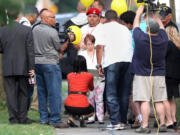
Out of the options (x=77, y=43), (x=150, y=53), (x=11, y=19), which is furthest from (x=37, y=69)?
(x=11, y=19)

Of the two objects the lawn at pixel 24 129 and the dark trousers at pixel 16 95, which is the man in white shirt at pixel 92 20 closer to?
the dark trousers at pixel 16 95

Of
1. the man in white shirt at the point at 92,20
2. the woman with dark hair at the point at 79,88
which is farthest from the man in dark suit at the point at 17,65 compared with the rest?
the man in white shirt at the point at 92,20

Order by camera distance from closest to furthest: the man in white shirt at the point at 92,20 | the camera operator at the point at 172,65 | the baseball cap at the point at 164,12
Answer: the camera operator at the point at 172,65, the baseball cap at the point at 164,12, the man in white shirt at the point at 92,20

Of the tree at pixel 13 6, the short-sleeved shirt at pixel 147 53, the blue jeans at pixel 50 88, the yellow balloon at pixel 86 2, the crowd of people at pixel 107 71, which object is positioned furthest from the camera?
the yellow balloon at pixel 86 2

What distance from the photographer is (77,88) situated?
7875 mm

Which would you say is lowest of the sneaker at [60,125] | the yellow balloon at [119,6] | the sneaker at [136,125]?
the sneaker at [136,125]

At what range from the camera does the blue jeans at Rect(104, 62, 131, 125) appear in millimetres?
7637

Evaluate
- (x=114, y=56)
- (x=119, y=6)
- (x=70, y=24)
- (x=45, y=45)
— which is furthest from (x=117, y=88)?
(x=70, y=24)

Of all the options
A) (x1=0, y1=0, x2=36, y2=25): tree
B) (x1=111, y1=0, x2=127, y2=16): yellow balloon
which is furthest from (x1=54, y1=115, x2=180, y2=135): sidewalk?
(x1=0, y1=0, x2=36, y2=25): tree

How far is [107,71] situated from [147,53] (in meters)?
0.90

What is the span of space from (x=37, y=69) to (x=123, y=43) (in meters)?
1.65

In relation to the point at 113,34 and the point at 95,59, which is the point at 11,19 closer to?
the point at 113,34

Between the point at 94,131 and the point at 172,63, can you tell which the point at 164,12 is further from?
the point at 94,131

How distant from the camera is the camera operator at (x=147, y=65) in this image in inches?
278
